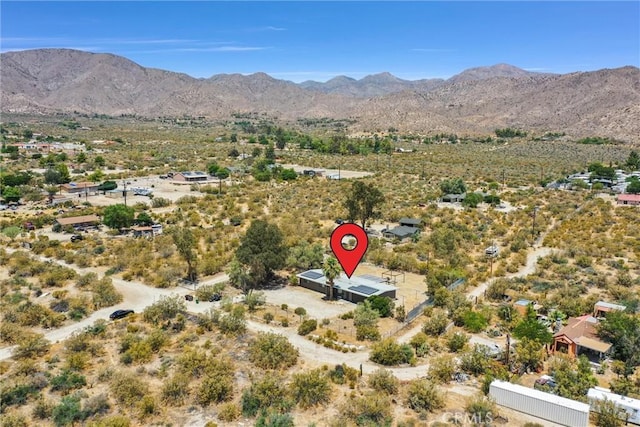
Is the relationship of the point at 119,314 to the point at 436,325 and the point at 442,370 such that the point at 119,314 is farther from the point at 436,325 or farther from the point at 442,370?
the point at 442,370

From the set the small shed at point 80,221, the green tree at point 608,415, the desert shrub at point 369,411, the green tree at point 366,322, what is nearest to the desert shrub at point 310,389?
the desert shrub at point 369,411

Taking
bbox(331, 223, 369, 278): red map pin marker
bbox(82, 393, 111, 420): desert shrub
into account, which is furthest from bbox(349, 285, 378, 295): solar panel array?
bbox(82, 393, 111, 420): desert shrub

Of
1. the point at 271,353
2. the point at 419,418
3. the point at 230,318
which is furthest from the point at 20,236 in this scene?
the point at 419,418

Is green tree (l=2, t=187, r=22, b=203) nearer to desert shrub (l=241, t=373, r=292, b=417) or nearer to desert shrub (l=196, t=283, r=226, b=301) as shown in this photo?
desert shrub (l=196, t=283, r=226, b=301)

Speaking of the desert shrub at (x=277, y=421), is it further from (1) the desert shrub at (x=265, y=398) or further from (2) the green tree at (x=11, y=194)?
(2) the green tree at (x=11, y=194)

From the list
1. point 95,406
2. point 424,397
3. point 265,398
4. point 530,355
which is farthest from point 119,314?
point 530,355

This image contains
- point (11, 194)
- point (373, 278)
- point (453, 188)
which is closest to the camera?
point (373, 278)
